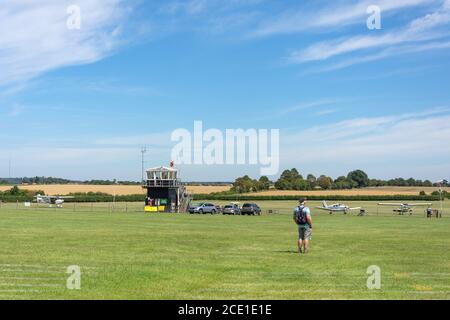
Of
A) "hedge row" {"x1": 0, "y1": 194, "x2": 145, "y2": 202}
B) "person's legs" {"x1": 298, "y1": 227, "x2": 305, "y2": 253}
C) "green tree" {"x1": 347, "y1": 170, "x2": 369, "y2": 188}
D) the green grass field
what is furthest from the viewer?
"green tree" {"x1": 347, "y1": 170, "x2": 369, "y2": 188}

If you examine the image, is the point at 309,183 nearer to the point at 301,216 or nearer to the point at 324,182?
the point at 324,182

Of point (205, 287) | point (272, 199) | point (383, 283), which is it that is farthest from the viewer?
point (272, 199)

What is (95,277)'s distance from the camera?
14773 mm

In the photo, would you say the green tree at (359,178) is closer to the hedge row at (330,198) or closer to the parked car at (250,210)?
the hedge row at (330,198)

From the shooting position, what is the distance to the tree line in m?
149

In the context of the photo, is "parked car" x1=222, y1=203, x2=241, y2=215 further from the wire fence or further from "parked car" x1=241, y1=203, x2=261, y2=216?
the wire fence

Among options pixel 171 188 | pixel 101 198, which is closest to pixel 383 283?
pixel 171 188

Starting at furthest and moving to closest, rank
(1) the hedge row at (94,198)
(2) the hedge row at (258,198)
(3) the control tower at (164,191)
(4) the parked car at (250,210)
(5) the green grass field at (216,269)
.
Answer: (2) the hedge row at (258,198) → (1) the hedge row at (94,198) → (3) the control tower at (164,191) → (4) the parked car at (250,210) → (5) the green grass field at (216,269)

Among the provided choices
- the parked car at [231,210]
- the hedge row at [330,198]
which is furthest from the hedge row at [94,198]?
the parked car at [231,210]

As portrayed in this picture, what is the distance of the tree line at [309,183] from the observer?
488 ft

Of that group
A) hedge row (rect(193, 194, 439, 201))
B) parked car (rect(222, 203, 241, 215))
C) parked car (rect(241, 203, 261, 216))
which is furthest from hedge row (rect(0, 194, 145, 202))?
parked car (rect(241, 203, 261, 216))

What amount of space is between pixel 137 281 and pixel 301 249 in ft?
30.2
